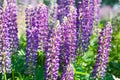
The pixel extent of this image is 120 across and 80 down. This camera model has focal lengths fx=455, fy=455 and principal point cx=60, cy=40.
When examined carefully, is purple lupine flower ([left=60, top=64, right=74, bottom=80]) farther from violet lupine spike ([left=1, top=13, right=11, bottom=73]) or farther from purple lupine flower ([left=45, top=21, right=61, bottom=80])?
violet lupine spike ([left=1, top=13, right=11, bottom=73])

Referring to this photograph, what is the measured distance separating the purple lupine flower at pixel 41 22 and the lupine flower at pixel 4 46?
0.61 metres

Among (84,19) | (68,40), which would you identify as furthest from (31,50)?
(84,19)

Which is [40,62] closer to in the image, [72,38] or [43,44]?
[43,44]

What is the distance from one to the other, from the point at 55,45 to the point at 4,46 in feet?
2.73

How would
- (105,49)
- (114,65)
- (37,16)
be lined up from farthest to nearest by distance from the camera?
1. (114,65)
2. (37,16)
3. (105,49)

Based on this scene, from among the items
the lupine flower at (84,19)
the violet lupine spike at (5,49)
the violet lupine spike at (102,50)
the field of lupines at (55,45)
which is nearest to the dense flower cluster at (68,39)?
the field of lupines at (55,45)

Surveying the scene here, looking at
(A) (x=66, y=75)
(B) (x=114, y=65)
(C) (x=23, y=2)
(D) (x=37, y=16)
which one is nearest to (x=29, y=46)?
(D) (x=37, y=16)

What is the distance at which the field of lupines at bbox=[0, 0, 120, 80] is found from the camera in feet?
20.4

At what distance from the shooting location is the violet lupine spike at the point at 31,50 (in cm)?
684

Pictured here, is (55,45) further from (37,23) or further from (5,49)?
(37,23)

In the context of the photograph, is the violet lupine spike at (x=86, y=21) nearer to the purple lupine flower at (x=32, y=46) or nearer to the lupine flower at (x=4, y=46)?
the purple lupine flower at (x=32, y=46)

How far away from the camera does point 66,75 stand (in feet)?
19.7

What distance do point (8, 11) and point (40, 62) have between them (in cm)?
123

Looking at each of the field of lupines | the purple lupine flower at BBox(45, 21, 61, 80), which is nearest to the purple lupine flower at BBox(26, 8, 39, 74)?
the field of lupines
